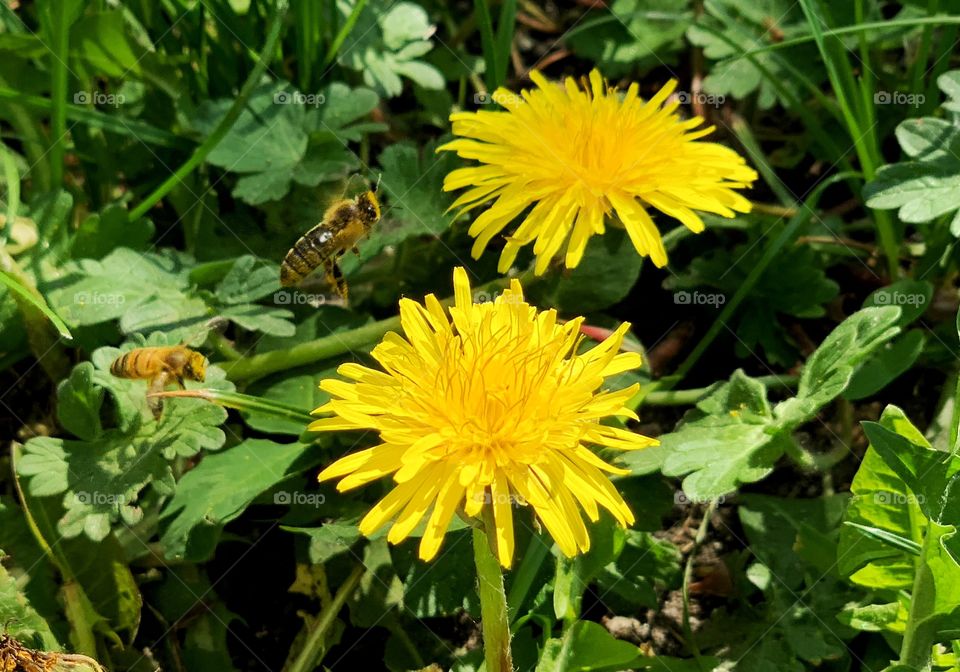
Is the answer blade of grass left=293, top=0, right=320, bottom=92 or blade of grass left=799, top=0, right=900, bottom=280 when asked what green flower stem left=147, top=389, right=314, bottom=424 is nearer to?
blade of grass left=293, top=0, right=320, bottom=92

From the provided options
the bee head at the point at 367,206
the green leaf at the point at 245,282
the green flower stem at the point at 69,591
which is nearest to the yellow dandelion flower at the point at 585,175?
the bee head at the point at 367,206

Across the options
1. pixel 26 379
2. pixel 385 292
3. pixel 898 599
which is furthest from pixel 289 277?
pixel 898 599

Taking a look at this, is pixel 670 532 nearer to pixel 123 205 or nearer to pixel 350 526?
pixel 350 526

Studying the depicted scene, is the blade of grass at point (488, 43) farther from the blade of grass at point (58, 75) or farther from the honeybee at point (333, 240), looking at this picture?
the blade of grass at point (58, 75)

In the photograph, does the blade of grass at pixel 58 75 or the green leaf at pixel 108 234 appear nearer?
the blade of grass at pixel 58 75

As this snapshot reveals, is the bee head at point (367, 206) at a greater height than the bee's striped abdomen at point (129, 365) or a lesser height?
greater

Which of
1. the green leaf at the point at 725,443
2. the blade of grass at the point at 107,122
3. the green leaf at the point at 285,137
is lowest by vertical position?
Result: the green leaf at the point at 725,443
